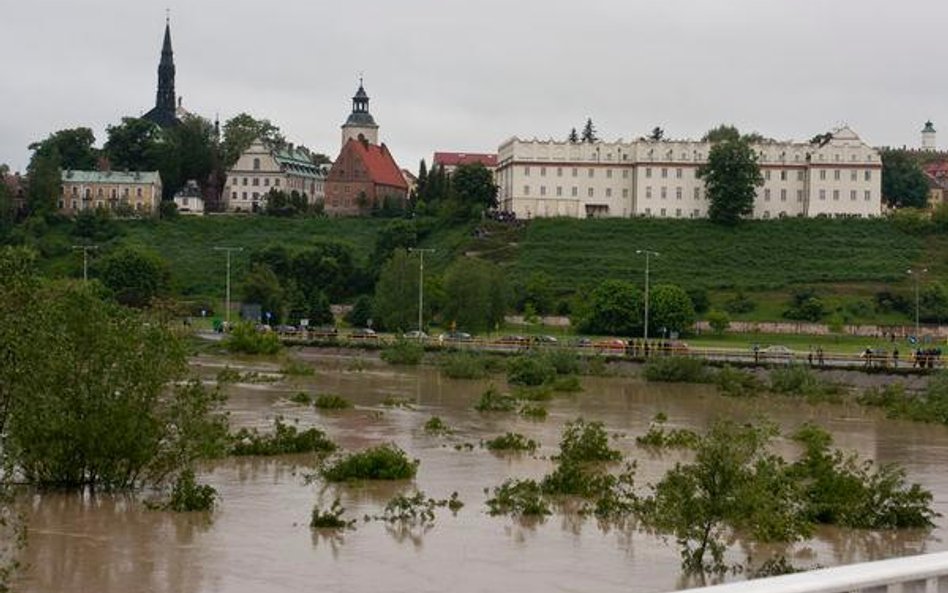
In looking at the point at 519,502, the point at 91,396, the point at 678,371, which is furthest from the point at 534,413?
the point at 91,396

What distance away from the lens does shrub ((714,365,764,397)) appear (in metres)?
59.2

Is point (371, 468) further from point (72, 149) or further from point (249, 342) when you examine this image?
point (72, 149)

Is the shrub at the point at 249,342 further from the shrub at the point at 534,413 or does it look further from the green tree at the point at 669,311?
the shrub at the point at 534,413

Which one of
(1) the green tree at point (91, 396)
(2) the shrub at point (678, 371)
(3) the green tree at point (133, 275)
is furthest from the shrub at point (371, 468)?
(3) the green tree at point (133, 275)

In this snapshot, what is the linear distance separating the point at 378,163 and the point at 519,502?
12329cm

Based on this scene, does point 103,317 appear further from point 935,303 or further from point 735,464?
point 935,303

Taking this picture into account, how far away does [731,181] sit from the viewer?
372 ft

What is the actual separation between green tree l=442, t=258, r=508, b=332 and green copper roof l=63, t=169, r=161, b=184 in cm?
5680

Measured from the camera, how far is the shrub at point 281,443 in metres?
34.2

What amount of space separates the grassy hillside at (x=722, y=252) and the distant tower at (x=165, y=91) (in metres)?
76.6

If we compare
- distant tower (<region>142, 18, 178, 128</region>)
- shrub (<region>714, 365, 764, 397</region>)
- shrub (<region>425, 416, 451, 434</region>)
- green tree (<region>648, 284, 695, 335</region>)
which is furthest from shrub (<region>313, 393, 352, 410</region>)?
distant tower (<region>142, 18, 178, 128</region>)

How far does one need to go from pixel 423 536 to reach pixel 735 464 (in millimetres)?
5530

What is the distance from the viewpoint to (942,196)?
160 meters

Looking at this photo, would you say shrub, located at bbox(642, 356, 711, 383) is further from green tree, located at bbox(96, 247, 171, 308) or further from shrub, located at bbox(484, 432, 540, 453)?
green tree, located at bbox(96, 247, 171, 308)
